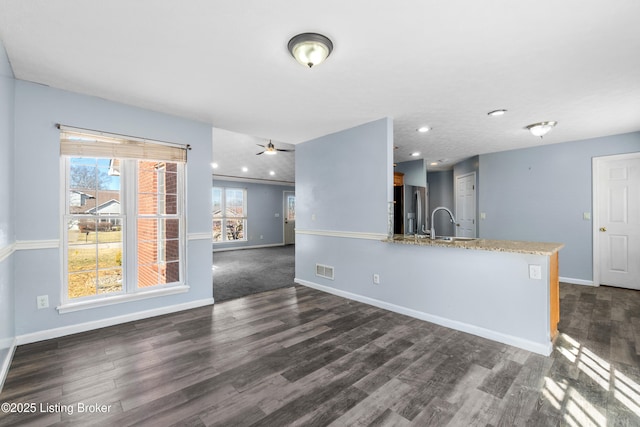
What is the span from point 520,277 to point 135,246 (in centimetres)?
416

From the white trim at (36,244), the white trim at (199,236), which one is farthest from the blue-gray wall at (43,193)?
the white trim at (199,236)

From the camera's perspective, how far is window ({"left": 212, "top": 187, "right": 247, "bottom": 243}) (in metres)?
9.60

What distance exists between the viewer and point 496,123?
3.89 meters

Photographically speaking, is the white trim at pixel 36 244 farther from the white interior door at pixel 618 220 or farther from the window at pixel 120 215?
the white interior door at pixel 618 220

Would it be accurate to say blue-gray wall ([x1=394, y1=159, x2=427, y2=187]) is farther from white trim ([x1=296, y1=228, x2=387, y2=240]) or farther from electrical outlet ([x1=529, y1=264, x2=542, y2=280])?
electrical outlet ([x1=529, y1=264, x2=542, y2=280])

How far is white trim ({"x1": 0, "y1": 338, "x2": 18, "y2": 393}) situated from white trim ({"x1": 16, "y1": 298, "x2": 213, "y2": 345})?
0.12 meters

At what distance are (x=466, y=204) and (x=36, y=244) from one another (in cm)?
722

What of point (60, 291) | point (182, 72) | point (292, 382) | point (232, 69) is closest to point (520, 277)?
point (292, 382)

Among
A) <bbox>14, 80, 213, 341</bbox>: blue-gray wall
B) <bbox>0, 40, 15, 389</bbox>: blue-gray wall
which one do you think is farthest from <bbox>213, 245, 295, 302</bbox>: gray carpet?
<bbox>0, 40, 15, 389</bbox>: blue-gray wall

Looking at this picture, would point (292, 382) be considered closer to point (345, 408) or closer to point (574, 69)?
point (345, 408)

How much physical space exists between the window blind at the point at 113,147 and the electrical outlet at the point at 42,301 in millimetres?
1441

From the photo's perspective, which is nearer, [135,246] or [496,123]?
[135,246]

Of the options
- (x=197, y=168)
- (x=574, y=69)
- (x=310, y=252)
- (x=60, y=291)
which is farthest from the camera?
Answer: (x=310, y=252)

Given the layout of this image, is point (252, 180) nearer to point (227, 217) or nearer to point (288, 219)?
point (227, 217)
